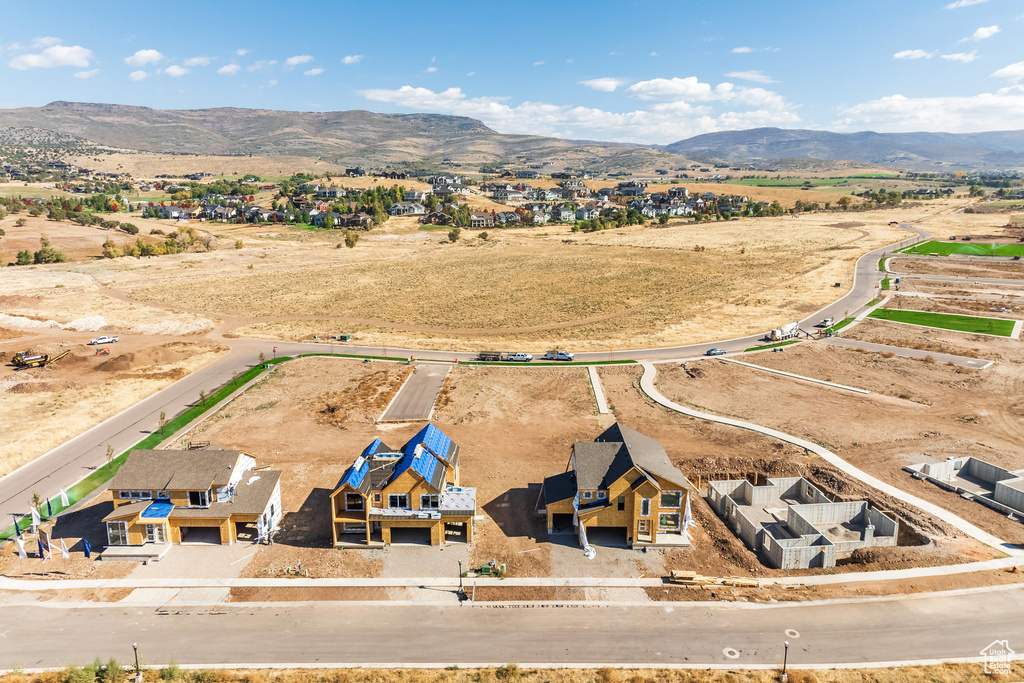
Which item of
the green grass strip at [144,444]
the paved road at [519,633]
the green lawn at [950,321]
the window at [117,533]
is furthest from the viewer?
the green lawn at [950,321]

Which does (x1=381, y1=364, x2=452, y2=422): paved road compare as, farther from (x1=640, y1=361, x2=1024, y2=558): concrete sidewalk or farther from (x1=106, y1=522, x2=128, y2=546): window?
(x1=640, y1=361, x2=1024, y2=558): concrete sidewalk

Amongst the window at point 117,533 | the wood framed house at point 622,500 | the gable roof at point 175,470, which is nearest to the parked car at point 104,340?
the gable roof at point 175,470

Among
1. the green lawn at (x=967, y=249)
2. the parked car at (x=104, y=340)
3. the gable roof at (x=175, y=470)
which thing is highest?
the green lawn at (x=967, y=249)

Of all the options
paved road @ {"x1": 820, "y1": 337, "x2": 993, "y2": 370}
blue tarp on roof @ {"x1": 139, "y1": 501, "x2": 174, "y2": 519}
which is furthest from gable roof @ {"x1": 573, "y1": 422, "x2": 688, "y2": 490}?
paved road @ {"x1": 820, "y1": 337, "x2": 993, "y2": 370}

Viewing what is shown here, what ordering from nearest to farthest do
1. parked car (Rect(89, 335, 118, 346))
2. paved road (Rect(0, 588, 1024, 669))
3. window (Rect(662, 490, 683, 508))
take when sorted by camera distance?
paved road (Rect(0, 588, 1024, 669))
window (Rect(662, 490, 683, 508))
parked car (Rect(89, 335, 118, 346))

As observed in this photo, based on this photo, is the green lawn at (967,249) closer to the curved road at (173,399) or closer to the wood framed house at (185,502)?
the curved road at (173,399)
